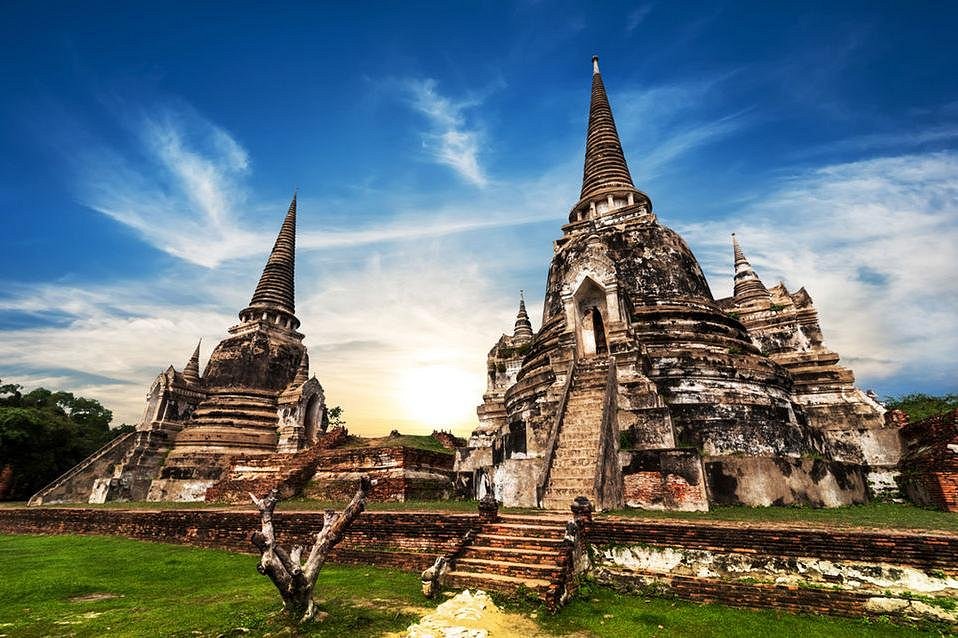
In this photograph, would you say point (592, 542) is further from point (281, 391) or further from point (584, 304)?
point (281, 391)

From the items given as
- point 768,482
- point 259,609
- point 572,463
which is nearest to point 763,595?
point 572,463

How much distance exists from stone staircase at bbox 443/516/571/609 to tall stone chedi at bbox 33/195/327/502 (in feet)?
48.2

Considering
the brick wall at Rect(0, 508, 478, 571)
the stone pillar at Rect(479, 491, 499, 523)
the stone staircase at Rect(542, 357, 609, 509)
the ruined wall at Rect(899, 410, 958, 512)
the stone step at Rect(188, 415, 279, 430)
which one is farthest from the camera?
the stone step at Rect(188, 415, 279, 430)

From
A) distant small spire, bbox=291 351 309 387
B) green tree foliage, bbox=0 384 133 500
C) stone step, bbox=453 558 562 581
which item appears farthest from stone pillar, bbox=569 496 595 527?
green tree foliage, bbox=0 384 133 500

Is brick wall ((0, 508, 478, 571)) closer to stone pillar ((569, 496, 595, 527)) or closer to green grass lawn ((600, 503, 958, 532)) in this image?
stone pillar ((569, 496, 595, 527))

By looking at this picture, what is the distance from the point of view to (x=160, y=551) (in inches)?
422

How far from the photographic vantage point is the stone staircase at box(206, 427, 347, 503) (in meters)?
16.7

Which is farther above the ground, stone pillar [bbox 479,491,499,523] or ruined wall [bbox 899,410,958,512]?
ruined wall [bbox 899,410,958,512]

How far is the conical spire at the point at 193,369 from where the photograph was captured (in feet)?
88.4

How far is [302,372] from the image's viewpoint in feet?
88.1

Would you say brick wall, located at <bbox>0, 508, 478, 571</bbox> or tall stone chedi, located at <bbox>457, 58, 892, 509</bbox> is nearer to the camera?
brick wall, located at <bbox>0, 508, 478, 571</bbox>

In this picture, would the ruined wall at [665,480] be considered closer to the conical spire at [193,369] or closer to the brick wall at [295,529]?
the brick wall at [295,529]

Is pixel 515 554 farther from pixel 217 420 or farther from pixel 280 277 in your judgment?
pixel 280 277

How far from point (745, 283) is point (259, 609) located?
23.9 m
